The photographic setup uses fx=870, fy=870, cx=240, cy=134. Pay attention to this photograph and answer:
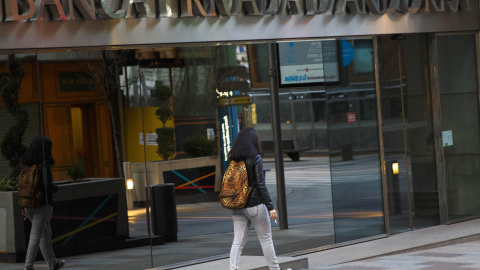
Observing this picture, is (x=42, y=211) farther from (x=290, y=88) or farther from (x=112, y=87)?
(x=290, y=88)

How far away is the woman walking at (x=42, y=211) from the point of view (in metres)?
9.30

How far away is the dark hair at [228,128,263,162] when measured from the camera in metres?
8.91

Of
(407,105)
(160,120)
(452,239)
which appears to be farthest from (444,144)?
(160,120)

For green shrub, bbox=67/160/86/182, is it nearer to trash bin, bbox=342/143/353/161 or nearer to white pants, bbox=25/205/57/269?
white pants, bbox=25/205/57/269

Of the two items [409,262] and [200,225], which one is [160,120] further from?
[409,262]

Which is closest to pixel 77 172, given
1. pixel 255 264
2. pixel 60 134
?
pixel 60 134

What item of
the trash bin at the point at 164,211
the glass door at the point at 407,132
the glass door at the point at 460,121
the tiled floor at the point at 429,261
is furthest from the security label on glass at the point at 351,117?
the trash bin at the point at 164,211

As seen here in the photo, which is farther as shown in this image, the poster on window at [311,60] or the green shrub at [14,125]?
the poster on window at [311,60]

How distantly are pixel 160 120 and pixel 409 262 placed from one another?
11.4ft

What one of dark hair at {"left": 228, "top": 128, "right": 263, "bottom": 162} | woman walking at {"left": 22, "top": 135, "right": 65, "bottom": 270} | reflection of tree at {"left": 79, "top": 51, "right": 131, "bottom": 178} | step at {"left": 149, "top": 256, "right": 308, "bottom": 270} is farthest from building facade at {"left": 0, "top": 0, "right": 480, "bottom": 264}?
dark hair at {"left": 228, "top": 128, "right": 263, "bottom": 162}

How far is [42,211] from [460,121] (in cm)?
766

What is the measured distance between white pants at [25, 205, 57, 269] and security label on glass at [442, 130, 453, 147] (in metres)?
7.10

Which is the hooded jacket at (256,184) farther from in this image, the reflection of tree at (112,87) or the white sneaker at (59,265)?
the white sneaker at (59,265)

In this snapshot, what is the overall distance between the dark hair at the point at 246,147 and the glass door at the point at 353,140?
340 centimetres
